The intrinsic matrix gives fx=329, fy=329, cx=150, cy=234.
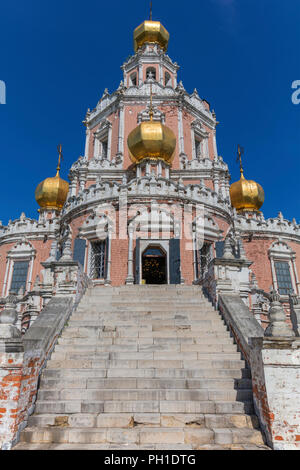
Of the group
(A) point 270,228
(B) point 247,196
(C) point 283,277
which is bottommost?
(C) point 283,277

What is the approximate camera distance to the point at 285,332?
215 inches

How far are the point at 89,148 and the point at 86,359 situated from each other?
80.3 ft

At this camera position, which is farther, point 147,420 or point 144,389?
point 144,389

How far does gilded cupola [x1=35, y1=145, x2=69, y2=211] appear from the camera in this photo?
29.2m

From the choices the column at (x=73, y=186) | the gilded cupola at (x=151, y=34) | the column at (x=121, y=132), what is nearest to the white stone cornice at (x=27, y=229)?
the column at (x=73, y=186)

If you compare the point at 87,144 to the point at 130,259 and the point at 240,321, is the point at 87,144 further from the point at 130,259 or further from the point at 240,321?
the point at 240,321

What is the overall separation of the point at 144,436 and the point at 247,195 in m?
25.2

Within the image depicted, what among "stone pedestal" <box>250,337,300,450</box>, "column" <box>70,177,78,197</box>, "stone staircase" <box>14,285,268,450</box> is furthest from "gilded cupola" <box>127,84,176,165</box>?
"stone pedestal" <box>250,337,300,450</box>

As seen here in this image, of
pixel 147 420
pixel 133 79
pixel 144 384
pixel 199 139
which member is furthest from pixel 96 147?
pixel 147 420

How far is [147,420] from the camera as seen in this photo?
537cm

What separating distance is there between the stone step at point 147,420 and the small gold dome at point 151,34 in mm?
37445

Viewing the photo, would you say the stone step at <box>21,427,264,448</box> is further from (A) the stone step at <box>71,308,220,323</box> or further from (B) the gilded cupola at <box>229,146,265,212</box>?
(B) the gilded cupola at <box>229,146,265,212</box>

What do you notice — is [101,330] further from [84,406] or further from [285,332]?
Result: [285,332]
